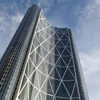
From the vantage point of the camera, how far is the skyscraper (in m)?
27.0

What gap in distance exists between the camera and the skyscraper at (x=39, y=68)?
26969mm

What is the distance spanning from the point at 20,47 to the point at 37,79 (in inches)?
504

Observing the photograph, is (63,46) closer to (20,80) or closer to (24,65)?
(24,65)

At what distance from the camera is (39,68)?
39719mm

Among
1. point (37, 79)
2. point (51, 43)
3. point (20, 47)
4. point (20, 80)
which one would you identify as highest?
point (51, 43)

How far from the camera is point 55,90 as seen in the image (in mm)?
40156

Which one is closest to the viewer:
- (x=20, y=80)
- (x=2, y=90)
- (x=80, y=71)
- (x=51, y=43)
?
(x=2, y=90)

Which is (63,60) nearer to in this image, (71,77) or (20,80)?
(71,77)

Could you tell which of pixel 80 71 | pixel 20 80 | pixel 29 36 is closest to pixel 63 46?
pixel 80 71

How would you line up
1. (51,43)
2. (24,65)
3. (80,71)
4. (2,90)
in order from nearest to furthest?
1. (2,90)
2. (24,65)
3. (80,71)
4. (51,43)

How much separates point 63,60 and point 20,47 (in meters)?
23.8

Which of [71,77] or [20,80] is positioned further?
[71,77]

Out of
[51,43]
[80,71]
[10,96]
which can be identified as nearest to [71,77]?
[80,71]

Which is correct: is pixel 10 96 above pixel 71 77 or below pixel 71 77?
below
